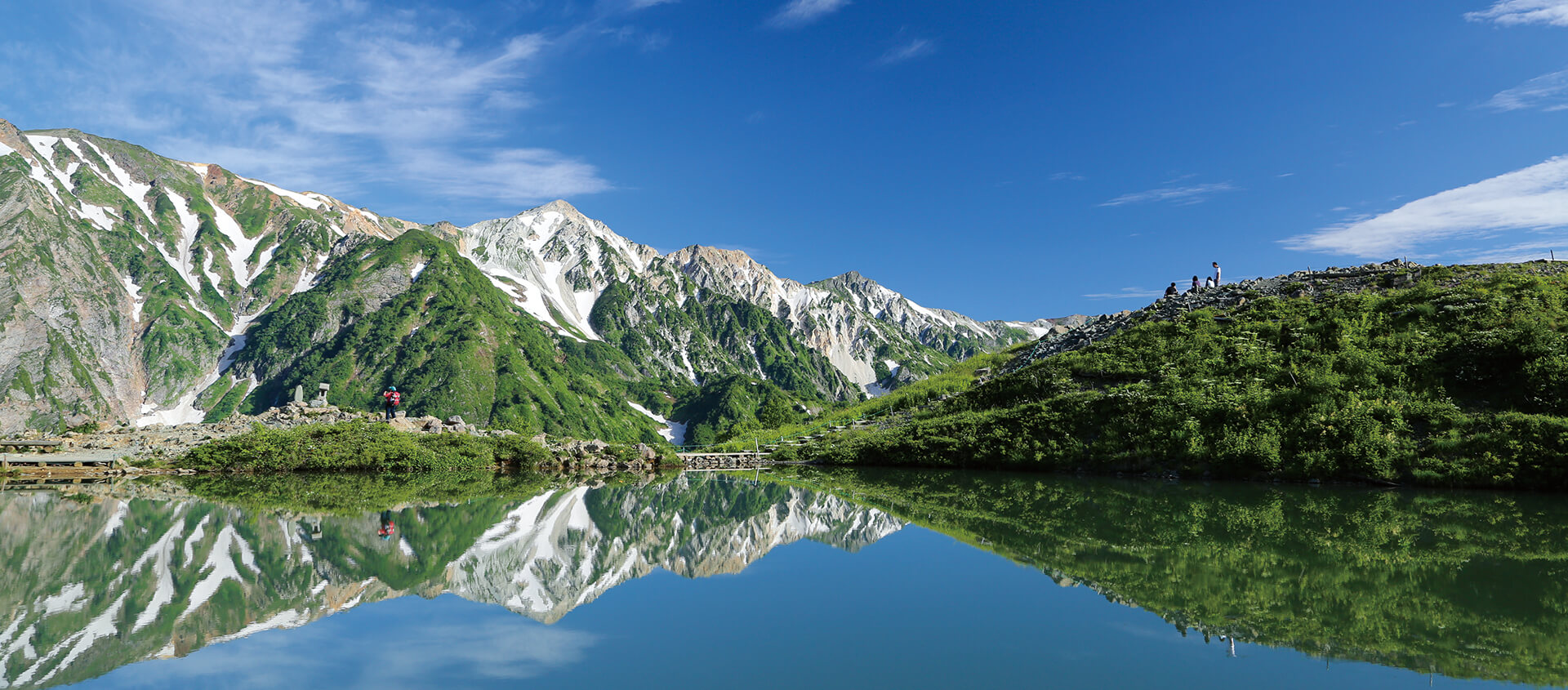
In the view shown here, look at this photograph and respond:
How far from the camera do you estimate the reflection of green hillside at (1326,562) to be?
10.2 metres

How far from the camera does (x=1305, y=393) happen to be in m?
35.6

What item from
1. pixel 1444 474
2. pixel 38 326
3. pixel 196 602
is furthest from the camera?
pixel 38 326

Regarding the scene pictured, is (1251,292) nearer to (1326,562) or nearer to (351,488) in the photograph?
(1326,562)

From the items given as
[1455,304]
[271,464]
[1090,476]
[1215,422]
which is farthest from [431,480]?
[1455,304]

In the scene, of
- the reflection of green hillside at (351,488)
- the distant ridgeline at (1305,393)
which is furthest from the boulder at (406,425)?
the distant ridgeline at (1305,393)

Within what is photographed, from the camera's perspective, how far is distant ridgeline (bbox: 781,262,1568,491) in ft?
103

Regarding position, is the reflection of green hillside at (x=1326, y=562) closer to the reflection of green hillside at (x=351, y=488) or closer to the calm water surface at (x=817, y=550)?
the calm water surface at (x=817, y=550)

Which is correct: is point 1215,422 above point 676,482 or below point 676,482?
above

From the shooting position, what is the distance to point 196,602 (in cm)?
1280

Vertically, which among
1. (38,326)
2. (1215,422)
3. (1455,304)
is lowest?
(1215,422)

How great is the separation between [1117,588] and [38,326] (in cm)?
26182

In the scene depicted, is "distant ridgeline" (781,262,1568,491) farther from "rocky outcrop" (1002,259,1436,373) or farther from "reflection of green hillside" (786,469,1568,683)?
"reflection of green hillside" (786,469,1568,683)

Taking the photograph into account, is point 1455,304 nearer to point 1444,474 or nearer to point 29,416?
point 1444,474

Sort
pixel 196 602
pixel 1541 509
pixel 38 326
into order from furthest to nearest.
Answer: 1. pixel 38 326
2. pixel 1541 509
3. pixel 196 602
